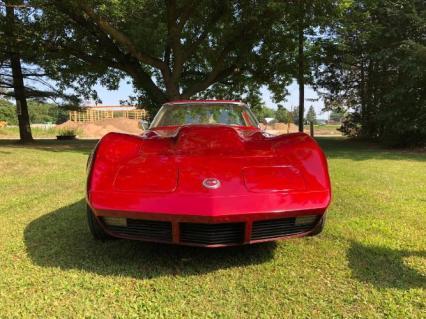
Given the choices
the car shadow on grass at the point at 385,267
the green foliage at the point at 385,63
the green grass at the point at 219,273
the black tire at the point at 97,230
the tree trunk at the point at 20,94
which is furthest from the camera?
the tree trunk at the point at 20,94

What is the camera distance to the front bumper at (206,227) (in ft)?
9.77

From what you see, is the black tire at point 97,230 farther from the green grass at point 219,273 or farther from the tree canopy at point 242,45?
the tree canopy at point 242,45

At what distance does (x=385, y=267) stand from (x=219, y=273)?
1222 millimetres

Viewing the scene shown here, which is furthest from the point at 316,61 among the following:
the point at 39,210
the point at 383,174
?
the point at 39,210

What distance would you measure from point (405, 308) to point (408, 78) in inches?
545

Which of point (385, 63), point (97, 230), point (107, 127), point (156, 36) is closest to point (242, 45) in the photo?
point (156, 36)

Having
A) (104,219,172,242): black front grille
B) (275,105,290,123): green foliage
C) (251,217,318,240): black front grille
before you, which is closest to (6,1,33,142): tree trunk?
(275,105,290,123): green foliage

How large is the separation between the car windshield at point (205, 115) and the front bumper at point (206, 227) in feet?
6.96

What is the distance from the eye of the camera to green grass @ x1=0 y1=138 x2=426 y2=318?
2.55m

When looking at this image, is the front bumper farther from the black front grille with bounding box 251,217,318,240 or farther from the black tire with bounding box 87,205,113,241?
the black tire with bounding box 87,205,113,241

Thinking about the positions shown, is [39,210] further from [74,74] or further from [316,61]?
[316,61]

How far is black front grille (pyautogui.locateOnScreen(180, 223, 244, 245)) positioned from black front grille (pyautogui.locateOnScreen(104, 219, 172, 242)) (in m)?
0.11

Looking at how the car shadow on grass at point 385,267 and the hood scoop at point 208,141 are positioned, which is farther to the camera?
the hood scoop at point 208,141

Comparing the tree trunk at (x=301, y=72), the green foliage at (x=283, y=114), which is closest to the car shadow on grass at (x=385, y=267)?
the tree trunk at (x=301, y=72)
